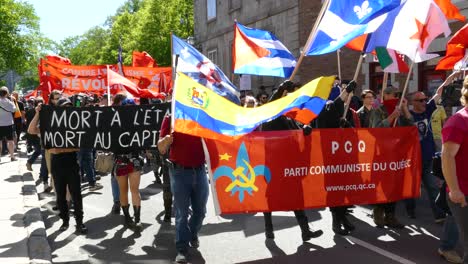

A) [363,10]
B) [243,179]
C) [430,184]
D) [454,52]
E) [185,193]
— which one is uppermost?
[363,10]

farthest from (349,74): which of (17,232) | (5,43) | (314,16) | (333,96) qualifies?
(5,43)

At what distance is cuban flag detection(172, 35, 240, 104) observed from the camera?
5949 millimetres

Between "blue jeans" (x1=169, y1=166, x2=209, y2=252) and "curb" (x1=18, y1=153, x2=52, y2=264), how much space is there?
149 centimetres

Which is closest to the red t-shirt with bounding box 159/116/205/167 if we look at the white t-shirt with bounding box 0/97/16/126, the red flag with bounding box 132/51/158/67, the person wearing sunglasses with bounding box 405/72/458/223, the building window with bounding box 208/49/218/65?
the person wearing sunglasses with bounding box 405/72/458/223

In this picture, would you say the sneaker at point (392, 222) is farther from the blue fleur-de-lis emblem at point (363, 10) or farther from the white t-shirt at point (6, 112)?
the white t-shirt at point (6, 112)

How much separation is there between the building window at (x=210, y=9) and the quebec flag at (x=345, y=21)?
70.3ft

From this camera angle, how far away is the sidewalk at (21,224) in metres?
5.78

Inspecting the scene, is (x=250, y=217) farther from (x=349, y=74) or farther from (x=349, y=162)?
(x=349, y=74)

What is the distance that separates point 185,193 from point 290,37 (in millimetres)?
14866

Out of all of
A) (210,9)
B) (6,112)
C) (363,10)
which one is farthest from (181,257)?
Result: (210,9)

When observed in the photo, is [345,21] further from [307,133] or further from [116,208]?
[116,208]

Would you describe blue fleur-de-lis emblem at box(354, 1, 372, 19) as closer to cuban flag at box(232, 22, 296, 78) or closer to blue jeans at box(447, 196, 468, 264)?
blue jeans at box(447, 196, 468, 264)

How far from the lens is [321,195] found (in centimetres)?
569

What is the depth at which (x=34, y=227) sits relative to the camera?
6.96m
